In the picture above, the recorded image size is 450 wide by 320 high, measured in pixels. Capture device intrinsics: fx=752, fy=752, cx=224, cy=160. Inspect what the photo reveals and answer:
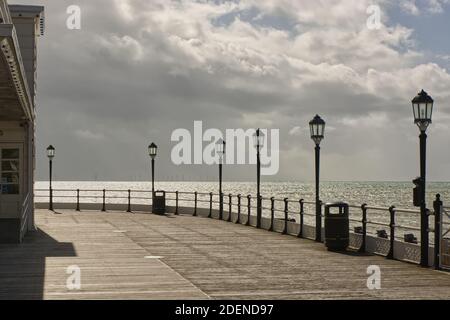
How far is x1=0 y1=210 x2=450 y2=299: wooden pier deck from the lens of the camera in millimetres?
11930

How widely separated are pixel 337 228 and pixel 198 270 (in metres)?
5.39

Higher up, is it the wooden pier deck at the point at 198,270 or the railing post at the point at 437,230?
the railing post at the point at 437,230

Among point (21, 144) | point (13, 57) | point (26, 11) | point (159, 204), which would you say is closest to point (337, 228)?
point (13, 57)

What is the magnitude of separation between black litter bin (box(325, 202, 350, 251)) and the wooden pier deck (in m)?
0.33

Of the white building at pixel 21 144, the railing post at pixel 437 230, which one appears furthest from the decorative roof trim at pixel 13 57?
the railing post at pixel 437 230

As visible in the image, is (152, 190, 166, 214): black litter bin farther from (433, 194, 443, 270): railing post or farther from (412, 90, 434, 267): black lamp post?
(433, 194, 443, 270): railing post

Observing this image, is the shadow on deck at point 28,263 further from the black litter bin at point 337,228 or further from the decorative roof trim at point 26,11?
the decorative roof trim at point 26,11

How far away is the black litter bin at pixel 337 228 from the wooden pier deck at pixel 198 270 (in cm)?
33

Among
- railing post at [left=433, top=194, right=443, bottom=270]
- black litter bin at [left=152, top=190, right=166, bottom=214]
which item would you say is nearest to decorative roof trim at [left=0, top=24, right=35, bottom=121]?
railing post at [left=433, top=194, right=443, bottom=270]

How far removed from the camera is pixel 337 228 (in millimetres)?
18875

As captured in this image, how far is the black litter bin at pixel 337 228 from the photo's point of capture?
1872cm

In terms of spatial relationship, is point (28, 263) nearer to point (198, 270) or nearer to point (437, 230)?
point (198, 270)
